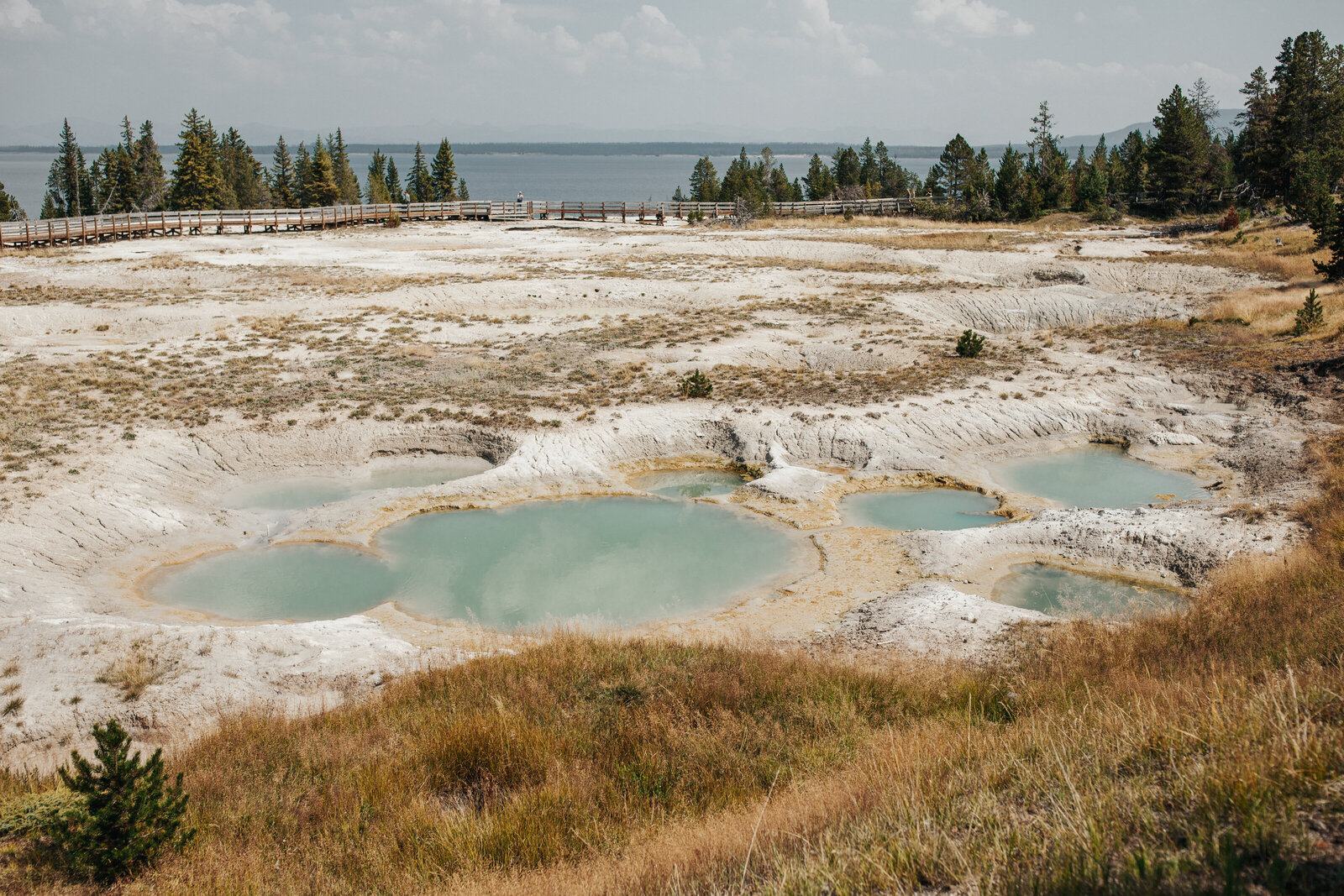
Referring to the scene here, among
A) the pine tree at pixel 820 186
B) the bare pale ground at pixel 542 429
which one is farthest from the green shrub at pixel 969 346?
the pine tree at pixel 820 186

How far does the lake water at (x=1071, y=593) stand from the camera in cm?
1394

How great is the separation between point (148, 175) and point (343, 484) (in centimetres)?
9961

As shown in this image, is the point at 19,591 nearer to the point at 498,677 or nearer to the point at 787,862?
the point at 498,677

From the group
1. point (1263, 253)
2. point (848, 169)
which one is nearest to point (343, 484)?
point (1263, 253)

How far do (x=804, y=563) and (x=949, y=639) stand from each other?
390cm

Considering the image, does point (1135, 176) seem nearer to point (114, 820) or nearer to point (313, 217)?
point (313, 217)

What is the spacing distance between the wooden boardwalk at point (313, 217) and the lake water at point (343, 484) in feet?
159

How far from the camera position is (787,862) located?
5.28 m

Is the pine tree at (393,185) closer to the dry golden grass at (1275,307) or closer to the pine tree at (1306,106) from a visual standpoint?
the pine tree at (1306,106)

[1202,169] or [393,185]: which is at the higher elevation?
[393,185]

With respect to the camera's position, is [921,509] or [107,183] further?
[107,183]

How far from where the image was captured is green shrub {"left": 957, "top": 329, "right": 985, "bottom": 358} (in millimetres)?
28125

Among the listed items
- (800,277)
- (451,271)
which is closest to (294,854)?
(800,277)

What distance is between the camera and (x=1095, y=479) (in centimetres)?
2011
